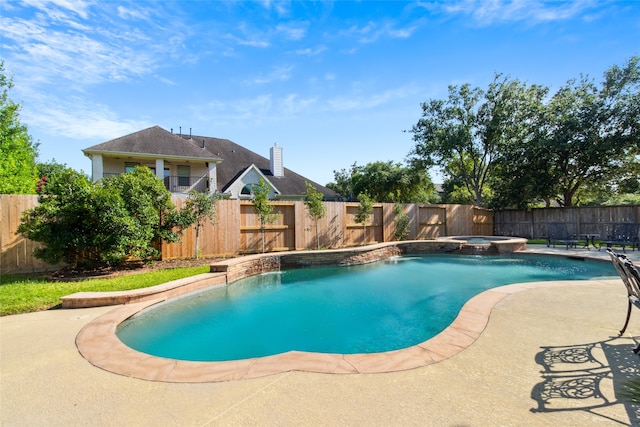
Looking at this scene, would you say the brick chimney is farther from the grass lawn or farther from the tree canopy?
the grass lawn

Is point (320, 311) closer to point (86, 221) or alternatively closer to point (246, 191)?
point (86, 221)

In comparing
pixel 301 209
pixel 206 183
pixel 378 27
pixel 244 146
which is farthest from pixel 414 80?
pixel 244 146

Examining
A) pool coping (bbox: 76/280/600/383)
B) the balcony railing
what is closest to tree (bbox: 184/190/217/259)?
pool coping (bbox: 76/280/600/383)

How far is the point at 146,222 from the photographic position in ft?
26.3

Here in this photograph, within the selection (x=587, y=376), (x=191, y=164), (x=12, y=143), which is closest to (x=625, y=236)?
(x=587, y=376)

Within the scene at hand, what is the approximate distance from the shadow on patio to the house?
637 inches

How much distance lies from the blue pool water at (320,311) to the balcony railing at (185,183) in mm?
14302

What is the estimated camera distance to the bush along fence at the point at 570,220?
14.1 metres

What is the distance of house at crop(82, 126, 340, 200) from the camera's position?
63.0ft

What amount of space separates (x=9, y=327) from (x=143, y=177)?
5280 mm

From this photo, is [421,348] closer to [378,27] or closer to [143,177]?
[143,177]

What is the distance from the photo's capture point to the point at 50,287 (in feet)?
19.7

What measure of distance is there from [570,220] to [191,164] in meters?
23.9

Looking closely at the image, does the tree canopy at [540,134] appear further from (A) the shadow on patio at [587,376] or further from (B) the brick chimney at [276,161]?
(A) the shadow on patio at [587,376]
